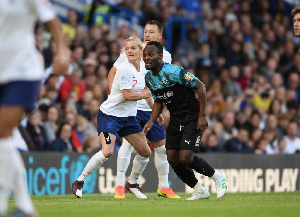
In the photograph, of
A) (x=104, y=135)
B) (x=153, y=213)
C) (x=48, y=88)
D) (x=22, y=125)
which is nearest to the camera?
(x=153, y=213)

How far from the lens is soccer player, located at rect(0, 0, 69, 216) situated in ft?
19.7

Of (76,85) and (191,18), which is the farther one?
(191,18)

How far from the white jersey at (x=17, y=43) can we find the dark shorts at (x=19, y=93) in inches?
1.8

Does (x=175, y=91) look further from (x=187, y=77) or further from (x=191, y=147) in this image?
(x=191, y=147)

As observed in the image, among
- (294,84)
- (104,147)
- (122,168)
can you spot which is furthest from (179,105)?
(294,84)

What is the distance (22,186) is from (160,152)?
210 inches

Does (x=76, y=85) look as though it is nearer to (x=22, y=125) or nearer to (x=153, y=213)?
(x=22, y=125)

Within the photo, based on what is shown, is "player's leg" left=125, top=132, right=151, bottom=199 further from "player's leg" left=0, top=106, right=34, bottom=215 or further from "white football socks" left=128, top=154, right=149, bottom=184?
"player's leg" left=0, top=106, right=34, bottom=215

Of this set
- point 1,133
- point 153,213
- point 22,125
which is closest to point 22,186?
point 1,133

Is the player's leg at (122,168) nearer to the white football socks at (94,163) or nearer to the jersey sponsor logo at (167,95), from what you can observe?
the white football socks at (94,163)

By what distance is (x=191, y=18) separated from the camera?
2012 centimetres

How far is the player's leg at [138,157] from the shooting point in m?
10.9

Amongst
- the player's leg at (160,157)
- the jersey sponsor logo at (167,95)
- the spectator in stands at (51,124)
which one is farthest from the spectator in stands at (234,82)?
the jersey sponsor logo at (167,95)

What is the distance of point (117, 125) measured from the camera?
35.6 feet
